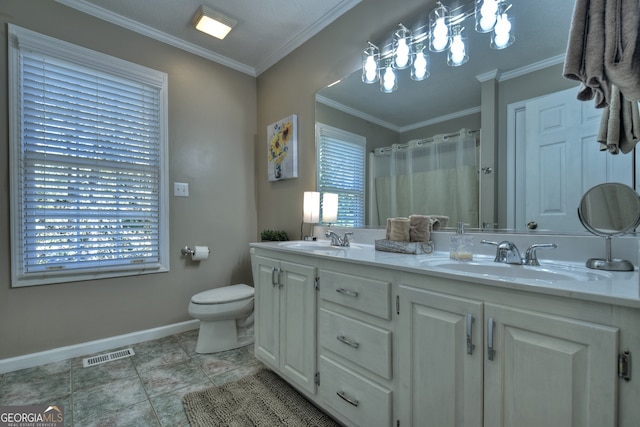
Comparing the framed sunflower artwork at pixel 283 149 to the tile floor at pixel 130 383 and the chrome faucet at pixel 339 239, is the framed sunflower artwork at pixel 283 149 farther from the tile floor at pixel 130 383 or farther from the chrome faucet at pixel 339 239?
the tile floor at pixel 130 383

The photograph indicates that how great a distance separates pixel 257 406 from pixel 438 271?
122cm

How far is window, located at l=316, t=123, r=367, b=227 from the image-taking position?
2006 mm

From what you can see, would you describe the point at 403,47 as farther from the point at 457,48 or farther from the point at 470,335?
the point at 470,335

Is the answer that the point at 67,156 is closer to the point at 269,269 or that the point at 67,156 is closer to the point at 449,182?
the point at 269,269

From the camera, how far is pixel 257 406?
58.0 inches

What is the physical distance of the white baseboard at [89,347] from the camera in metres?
1.80

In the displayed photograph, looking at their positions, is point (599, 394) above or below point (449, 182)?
below

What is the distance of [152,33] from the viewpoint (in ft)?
7.57

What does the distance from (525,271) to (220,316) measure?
1839 mm

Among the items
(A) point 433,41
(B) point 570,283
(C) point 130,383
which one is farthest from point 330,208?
Answer: (C) point 130,383

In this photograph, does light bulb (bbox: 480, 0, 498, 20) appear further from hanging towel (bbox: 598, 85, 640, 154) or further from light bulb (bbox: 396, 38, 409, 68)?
hanging towel (bbox: 598, 85, 640, 154)

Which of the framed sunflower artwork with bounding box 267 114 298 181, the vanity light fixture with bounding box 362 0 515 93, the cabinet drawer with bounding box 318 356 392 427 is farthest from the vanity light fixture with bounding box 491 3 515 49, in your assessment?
the cabinet drawer with bounding box 318 356 392 427

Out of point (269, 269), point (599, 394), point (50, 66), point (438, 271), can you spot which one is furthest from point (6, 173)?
point (599, 394)

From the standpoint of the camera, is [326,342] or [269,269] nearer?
[326,342]
